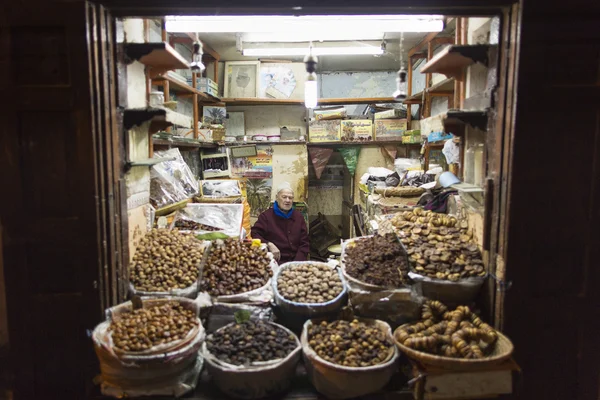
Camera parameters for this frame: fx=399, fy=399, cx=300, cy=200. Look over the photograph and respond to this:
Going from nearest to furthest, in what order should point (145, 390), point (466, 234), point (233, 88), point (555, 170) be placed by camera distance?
point (145, 390)
point (555, 170)
point (466, 234)
point (233, 88)

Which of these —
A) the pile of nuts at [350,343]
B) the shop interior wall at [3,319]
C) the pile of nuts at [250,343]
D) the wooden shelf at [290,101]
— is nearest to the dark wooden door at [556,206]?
the pile of nuts at [350,343]

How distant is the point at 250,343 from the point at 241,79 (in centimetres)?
540

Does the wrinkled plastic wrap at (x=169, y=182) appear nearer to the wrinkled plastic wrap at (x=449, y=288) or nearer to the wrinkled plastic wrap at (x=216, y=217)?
the wrinkled plastic wrap at (x=216, y=217)

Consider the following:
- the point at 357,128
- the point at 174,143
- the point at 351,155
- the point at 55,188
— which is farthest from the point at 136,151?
the point at 351,155

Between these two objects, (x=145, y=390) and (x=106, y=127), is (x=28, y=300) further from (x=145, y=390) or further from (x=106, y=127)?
(x=106, y=127)

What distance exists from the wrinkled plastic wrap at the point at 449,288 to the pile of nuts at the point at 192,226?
6.45 ft

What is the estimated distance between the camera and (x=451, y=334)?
95.2 inches

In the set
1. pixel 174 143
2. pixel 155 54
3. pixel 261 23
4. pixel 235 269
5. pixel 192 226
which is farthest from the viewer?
pixel 174 143

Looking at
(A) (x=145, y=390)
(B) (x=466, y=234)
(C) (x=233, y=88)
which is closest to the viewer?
(A) (x=145, y=390)

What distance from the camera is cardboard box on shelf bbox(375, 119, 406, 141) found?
22.2ft

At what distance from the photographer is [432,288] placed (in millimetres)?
2688

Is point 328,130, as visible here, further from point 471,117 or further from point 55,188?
point 55,188

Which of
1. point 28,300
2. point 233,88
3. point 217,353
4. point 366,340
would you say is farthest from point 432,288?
point 233,88

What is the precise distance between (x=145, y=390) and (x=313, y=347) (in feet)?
3.21
